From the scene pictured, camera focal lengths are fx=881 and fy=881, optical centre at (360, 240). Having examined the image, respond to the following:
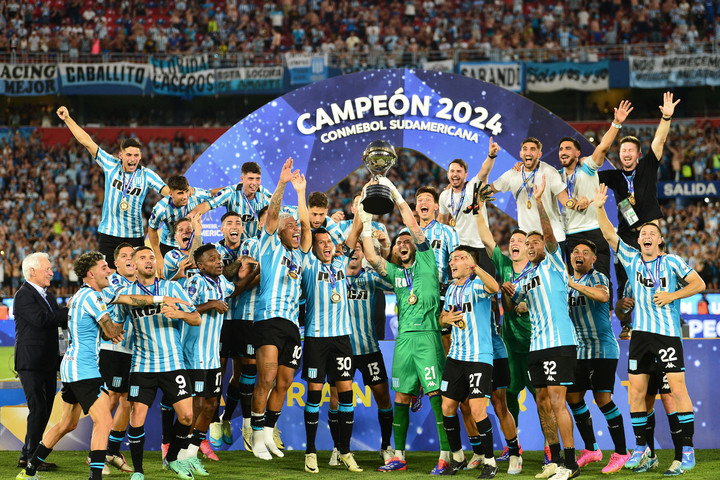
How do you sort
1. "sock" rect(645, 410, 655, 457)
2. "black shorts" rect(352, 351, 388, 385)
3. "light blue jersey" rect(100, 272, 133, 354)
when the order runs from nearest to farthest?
1. "light blue jersey" rect(100, 272, 133, 354)
2. "sock" rect(645, 410, 655, 457)
3. "black shorts" rect(352, 351, 388, 385)

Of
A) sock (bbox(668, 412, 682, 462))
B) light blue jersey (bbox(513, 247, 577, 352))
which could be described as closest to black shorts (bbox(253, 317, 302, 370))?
light blue jersey (bbox(513, 247, 577, 352))

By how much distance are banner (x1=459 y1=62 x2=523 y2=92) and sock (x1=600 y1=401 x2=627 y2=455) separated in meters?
18.4

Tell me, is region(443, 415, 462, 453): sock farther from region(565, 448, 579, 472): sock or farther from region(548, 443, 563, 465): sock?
region(565, 448, 579, 472): sock

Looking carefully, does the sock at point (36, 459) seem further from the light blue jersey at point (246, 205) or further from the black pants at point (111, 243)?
the light blue jersey at point (246, 205)

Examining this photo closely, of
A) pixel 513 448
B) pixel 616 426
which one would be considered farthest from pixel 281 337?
pixel 616 426

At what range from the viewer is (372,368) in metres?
8.32

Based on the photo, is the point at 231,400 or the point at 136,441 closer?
the point at 136,441

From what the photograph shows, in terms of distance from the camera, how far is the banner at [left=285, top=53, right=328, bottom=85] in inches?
1003

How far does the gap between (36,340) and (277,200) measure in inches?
97.0

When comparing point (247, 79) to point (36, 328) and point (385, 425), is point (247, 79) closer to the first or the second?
point (36, 328)

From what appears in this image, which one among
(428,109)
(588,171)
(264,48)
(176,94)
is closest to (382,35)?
(264,48)

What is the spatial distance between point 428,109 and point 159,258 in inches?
146

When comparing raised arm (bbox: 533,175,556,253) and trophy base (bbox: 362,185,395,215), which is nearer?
trophy base (bbox: 362,185,395,215)

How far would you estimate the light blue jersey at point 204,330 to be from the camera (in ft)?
24.9
